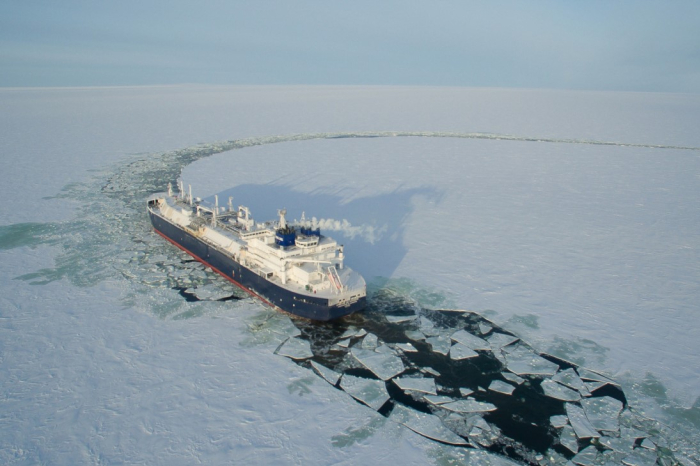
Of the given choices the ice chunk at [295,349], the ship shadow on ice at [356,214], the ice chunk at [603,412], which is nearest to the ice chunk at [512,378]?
the ice chunk at [603,412]

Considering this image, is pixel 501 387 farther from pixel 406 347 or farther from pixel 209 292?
pixel 209 292

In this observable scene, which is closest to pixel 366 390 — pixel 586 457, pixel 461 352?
pixel 461 352

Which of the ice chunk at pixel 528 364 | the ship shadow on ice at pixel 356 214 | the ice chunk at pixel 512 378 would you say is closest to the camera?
the ice chunk at pixel 512 378

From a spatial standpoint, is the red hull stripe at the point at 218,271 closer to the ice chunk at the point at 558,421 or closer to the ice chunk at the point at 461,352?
the ice chunk at the point at 461,352

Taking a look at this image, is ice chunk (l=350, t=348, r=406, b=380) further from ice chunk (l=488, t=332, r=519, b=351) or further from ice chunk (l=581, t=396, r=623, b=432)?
ice chunk (l=581, t=396, r=623, b=432)

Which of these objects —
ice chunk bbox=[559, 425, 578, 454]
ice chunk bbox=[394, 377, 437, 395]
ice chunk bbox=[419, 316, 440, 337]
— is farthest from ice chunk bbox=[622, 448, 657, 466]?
ice chunk bbox=[419, 316, 440, 337]

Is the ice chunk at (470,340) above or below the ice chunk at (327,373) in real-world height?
above

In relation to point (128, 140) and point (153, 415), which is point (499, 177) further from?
point (128, 140)
